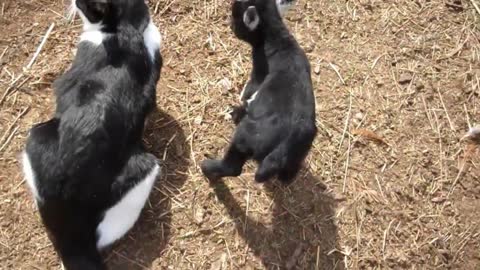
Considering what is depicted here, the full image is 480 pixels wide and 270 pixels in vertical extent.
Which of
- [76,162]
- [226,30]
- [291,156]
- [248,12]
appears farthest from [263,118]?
[226,30]

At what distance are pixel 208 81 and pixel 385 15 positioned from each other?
5.68 feet

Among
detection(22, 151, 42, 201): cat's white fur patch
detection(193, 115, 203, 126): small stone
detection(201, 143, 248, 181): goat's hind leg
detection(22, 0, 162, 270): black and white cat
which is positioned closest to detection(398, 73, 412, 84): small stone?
detection(193, 115, 203, 126): small stone

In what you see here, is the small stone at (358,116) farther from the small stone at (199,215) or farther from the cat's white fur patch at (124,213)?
the cat's white fur patch at (124,213)

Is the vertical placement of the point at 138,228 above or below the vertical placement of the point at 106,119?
below

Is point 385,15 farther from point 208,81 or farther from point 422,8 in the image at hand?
point 208,81

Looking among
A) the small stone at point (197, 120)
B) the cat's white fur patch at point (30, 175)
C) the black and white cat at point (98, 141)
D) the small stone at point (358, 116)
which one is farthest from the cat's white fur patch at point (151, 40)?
the small stone at point (358, 116)

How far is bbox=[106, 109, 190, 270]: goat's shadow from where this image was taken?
14.0 feet

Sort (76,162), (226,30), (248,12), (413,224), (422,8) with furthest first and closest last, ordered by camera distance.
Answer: (422,8)
(226,30)
(413,224)
(248,12)
(76,162)

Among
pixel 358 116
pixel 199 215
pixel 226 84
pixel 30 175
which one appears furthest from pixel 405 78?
pixel 30 175

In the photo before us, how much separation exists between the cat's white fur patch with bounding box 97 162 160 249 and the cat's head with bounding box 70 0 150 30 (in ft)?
3.22

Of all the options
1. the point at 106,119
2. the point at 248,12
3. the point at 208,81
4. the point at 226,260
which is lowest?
the point at 226,260

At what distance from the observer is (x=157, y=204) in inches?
176

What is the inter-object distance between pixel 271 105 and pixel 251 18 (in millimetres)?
704

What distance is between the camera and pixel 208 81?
4934 mm
